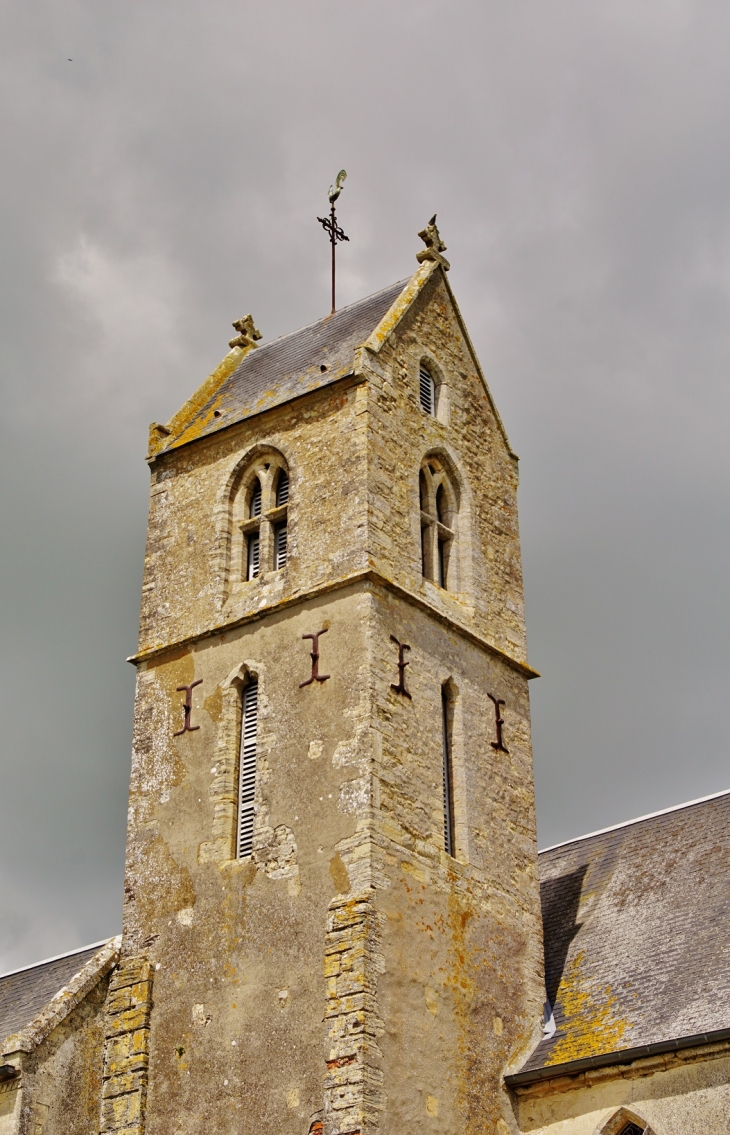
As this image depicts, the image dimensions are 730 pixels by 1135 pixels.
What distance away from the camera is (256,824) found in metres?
19.8

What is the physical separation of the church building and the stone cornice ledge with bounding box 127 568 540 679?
46mm

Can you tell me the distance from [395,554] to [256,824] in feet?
14.2

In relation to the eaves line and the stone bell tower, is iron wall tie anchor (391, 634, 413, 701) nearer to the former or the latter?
the stone bell tower

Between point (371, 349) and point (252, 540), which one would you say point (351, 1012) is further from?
point (371, 349)

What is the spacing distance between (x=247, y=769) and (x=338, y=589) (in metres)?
2.79

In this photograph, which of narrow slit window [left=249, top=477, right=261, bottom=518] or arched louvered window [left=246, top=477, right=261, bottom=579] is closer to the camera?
arched louvered window [left=246, top=477, right=261, bottom=579]

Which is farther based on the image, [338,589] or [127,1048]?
[338,589]

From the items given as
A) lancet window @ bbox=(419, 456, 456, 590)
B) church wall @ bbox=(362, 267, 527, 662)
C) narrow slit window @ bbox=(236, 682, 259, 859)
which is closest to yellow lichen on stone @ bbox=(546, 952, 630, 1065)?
narrow slit window @ bbox=(236, 682, 259, 859)

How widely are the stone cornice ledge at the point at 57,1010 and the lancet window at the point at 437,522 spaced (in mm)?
7300

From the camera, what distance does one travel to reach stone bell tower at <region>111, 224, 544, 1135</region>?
59.8ft

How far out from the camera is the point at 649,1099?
1817cm

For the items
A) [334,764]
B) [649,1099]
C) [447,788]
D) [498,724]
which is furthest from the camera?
[498,724]

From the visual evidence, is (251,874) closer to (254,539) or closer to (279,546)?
(279,546)

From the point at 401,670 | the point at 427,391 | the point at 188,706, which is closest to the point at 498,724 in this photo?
the point at 401,670
